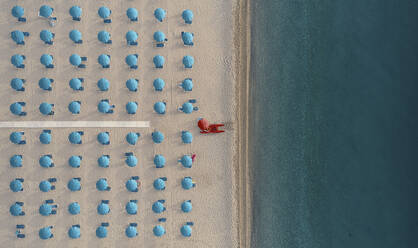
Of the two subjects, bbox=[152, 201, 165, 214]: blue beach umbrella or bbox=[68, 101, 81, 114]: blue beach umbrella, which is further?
bbox=[152, 201, 165, 214]: blue beach umbrella

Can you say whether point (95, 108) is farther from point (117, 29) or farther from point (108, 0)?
point (108, 0)

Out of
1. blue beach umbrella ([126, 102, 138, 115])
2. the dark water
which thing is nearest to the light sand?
blue beach umbrella ([126, 102, 138, 115])

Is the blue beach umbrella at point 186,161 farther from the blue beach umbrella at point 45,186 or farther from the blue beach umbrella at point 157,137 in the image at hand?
the blue beach umbrella at point 45,186

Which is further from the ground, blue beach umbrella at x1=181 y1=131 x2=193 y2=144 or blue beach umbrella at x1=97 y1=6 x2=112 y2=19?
blue beach umbrella at x1=97 y1=6 x2=112 y2=19

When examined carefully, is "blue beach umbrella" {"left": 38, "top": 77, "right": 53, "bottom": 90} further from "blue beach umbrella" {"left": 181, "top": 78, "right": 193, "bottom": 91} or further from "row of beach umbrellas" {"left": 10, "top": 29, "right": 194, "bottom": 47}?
"blue beach umbrella" {"left": 181, "top": 78, "right": 193, "bottom": 91}

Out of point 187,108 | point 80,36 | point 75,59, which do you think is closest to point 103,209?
point 187,108

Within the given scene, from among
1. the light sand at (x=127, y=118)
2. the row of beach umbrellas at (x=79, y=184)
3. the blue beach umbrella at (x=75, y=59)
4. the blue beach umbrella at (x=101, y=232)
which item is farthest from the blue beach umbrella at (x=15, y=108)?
the blue beach umbrella at (x=101, y=232)
